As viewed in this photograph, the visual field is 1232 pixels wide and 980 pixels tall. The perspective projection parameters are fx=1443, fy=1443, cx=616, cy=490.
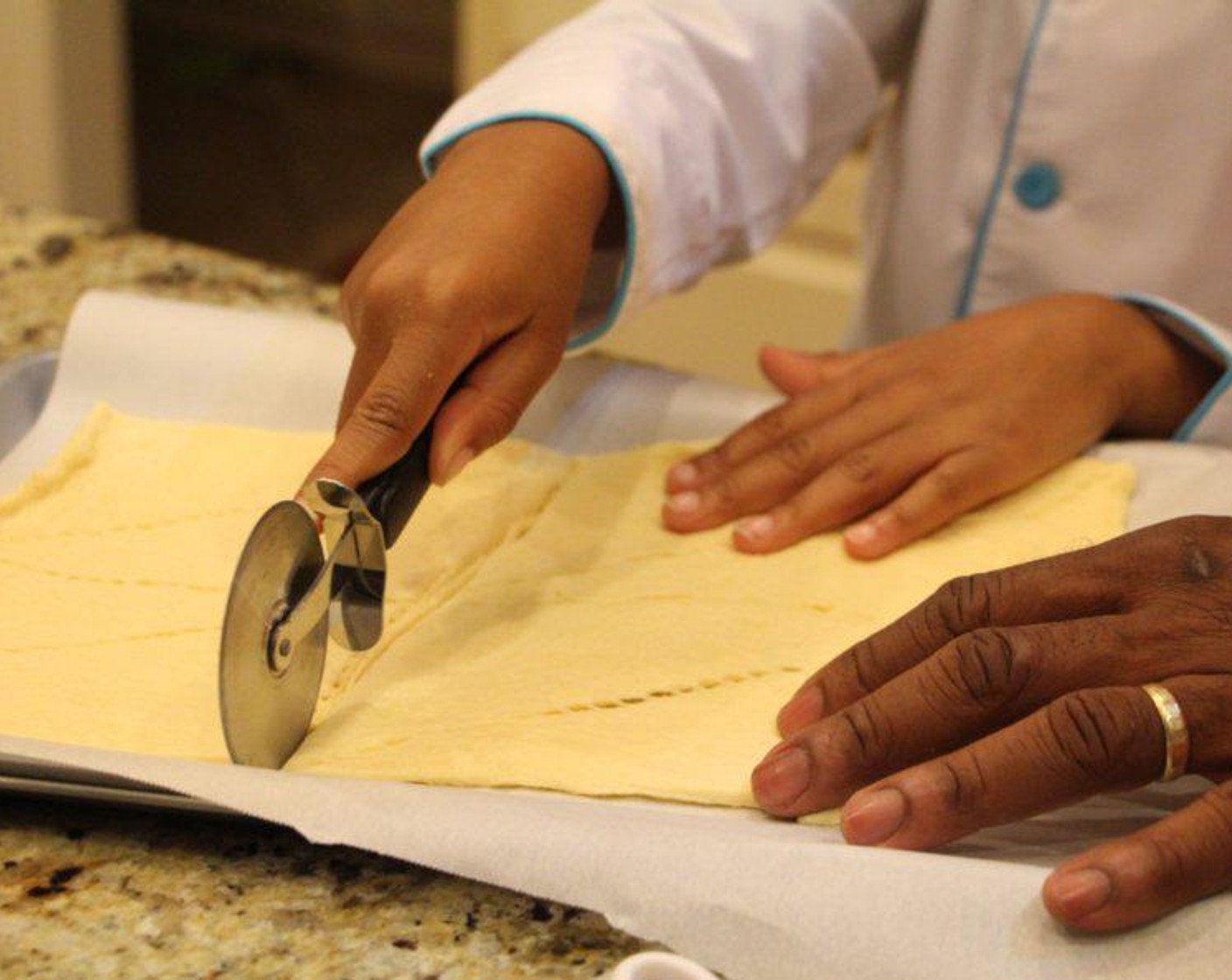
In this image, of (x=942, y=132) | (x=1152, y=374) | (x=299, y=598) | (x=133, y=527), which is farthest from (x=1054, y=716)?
(x=942, y=132)

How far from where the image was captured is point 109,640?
0.77 meters

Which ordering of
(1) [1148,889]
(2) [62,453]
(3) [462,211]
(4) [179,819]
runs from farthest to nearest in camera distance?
(2) [62,453] → (3) [462,211] → (4) [179,819] → (1) [1148,889]

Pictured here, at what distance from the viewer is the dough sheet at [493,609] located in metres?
0.70

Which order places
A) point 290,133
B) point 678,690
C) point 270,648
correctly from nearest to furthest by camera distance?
point 270,648
point 678,690
point 290,133

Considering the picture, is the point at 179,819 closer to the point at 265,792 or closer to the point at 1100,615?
the point at 265,792

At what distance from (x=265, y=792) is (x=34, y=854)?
0.11 m

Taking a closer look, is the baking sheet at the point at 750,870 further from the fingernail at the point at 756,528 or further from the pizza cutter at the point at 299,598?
the fingernail at the point at 756,528

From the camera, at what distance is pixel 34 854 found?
2.06ft

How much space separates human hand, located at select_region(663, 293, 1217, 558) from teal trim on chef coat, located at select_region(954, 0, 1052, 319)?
0.16 meters

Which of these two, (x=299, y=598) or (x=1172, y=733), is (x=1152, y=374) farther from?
(x=299, y=598)

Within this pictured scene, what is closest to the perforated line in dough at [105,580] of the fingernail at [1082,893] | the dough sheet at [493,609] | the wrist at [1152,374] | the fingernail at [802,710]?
the dough sheet at [493,609]

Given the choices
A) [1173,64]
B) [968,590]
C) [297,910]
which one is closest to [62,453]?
[297,910]

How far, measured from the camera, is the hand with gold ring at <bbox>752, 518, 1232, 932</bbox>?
0.56 metres

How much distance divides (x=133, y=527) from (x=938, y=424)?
506 mm
